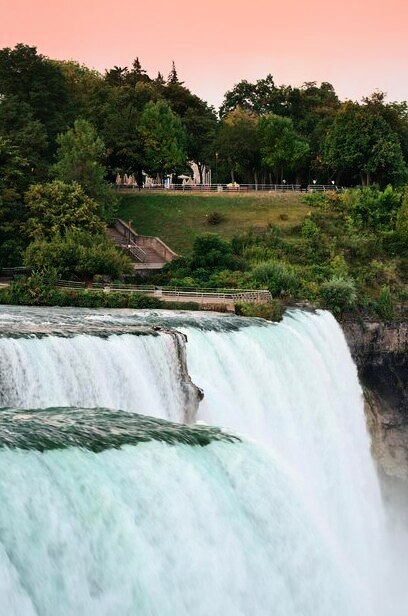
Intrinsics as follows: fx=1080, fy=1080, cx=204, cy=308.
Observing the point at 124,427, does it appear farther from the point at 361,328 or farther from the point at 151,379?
the point at 361,328

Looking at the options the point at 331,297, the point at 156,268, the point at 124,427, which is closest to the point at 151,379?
the point at 124,427

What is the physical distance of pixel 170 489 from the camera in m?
24.0

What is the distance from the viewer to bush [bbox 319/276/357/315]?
5697 cm

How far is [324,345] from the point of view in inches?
1951

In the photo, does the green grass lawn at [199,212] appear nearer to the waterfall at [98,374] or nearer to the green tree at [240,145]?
the green tree at [240,145]

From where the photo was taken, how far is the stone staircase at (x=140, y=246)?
72375 millimetres

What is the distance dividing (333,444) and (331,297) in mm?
15565

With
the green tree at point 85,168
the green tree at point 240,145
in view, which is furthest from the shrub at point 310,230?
the green tree at point 240,145

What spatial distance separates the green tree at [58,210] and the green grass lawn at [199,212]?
32.0ft

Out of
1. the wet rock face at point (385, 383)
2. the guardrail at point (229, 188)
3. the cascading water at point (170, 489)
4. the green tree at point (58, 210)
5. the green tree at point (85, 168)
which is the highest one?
the green tree at point (85, 168)

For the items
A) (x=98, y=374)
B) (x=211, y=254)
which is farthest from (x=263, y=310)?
(x=98, y=374)

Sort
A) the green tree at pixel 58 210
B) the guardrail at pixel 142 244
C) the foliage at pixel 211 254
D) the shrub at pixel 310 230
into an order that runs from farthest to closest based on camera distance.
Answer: the shrub at pixel 310 230
the guardrail at pixel 142 244
the green tree at pixel 58 210
the foliage at pixel 211 254

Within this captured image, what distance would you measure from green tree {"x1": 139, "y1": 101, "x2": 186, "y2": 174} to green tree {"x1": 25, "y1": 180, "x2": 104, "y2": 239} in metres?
22.3

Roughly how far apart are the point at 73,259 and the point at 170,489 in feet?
117
